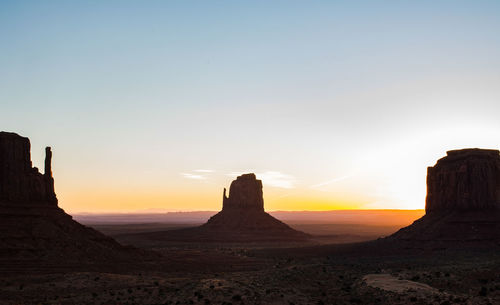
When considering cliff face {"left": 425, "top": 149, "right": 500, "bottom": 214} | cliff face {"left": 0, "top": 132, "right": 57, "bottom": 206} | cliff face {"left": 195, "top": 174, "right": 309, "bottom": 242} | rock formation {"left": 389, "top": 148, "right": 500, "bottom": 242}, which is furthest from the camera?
cliff face {"left": 195, "top": 174, "right": 309, "bottom": 242}

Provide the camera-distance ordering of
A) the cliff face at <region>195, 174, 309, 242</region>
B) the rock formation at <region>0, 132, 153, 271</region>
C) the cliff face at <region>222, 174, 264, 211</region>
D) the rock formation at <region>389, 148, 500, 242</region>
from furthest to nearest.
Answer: the cliff face at <region>222, 174, 264, 211</region>
the cliff face at <region>195, 174, 309, 242</region>
the rock formation at <region>389, 148, 500, 242</region>
the rock formation at <region>0, 132, 153, 271</region>

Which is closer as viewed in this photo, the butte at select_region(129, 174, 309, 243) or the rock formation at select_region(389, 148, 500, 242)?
the rock formation at select_region(389, 148, 500, 242)

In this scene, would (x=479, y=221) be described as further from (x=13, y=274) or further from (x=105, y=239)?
(x=13, y=274)

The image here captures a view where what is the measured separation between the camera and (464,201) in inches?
3135

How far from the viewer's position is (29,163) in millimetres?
64688

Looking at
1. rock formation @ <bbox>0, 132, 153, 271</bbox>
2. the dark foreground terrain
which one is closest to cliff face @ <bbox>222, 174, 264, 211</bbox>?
rock formation @ <bbox>0, 132, 153, 271</bbox>

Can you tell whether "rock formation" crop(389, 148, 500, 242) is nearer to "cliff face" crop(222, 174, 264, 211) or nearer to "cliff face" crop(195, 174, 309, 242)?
"cliff face" crop(195, 174, 309, 242)

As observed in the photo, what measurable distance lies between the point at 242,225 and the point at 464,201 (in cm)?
6965

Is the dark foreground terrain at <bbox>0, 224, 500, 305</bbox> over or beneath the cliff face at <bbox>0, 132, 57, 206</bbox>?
beneath

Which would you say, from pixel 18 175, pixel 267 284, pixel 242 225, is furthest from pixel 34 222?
pixel 242 225

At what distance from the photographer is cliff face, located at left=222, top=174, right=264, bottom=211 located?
147 meters

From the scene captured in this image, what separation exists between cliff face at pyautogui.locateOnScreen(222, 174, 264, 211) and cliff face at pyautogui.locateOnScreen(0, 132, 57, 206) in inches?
3373

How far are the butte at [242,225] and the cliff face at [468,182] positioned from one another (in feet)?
168

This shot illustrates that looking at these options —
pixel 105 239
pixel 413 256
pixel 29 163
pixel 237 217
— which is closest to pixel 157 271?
pixel 105 239
